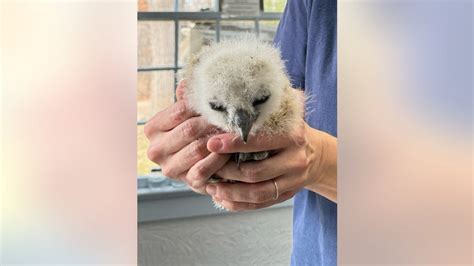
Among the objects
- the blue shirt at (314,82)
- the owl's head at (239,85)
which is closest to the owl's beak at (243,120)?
the owl's head at (239,85)

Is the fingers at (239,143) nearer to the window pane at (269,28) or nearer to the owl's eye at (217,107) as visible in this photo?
the owl's eye at (217,107)

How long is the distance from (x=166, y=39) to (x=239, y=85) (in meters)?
0.14

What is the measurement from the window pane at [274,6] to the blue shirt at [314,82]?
20 mm

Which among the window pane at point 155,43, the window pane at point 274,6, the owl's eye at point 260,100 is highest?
the window pane at point 274,6

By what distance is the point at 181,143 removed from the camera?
0.53 meters

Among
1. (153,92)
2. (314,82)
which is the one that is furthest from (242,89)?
(314,82)

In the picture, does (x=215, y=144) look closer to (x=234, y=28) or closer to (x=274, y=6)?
(x=234, y=28)

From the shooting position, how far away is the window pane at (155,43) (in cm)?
44

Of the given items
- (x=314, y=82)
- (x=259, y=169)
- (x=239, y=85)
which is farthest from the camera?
(x=314, y=82)

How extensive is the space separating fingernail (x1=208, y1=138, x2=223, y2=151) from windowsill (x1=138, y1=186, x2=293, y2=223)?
7 cm
